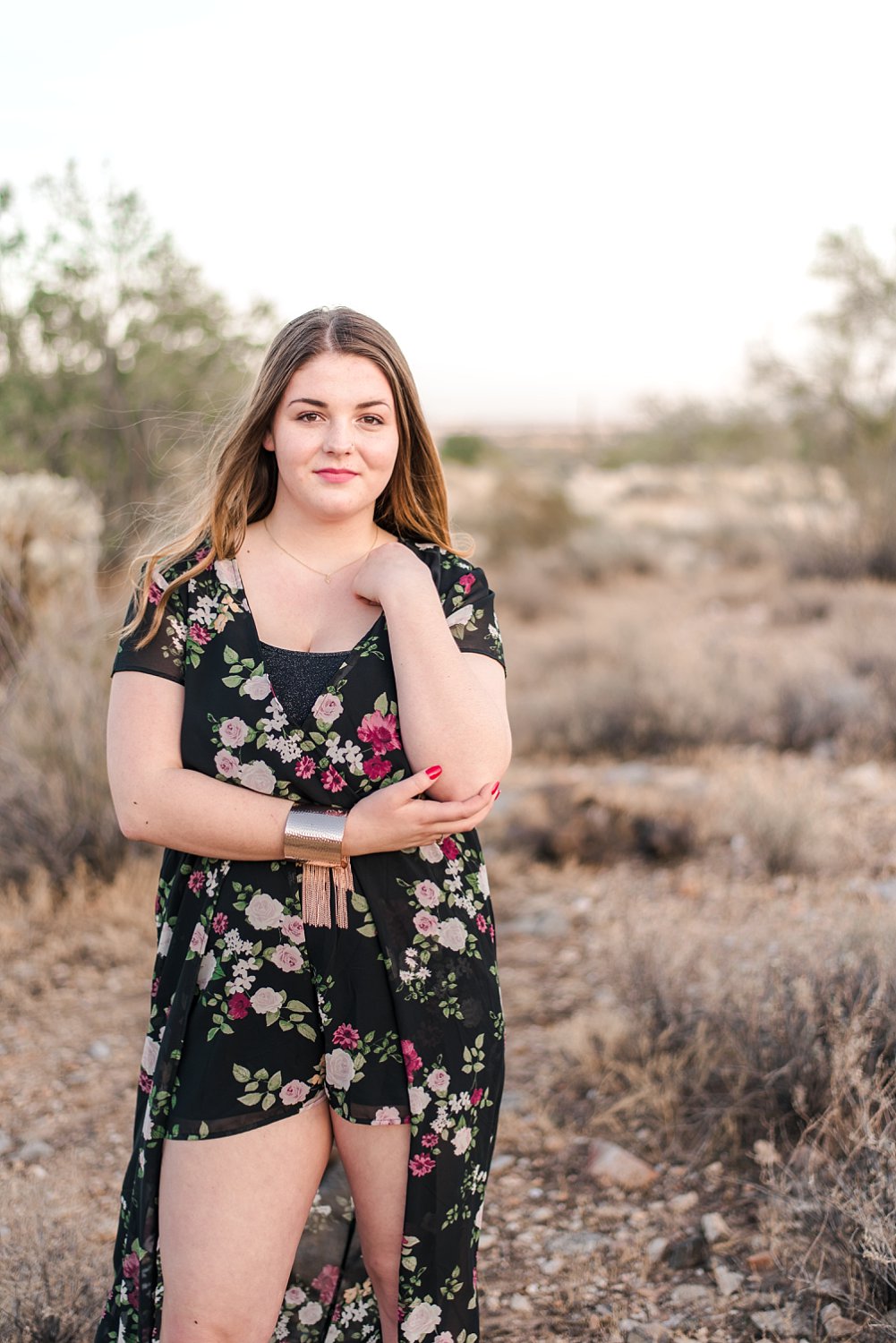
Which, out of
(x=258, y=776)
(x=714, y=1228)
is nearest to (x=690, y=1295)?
(x=714, y=1228)

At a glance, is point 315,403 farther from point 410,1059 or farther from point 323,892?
point 410,1059

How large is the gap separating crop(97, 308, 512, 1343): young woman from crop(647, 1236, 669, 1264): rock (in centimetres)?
99

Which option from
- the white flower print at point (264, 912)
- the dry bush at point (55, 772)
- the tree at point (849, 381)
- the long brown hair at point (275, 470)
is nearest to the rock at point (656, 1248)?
the white flower print at point (264, 912)

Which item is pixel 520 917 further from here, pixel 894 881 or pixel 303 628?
pixel 303 628

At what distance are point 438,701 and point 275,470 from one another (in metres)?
0.67

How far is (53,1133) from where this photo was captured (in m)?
3.52

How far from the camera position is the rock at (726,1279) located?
2.66m

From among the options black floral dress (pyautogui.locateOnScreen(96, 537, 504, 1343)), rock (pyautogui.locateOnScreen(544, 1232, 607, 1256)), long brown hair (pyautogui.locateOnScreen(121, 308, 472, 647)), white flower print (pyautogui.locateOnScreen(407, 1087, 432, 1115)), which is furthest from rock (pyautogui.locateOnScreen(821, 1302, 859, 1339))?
long brown hair (pyautogui.locateOnScreen(121, 308, 472, 647))

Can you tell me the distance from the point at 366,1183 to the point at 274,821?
65 cm

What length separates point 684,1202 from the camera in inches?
119

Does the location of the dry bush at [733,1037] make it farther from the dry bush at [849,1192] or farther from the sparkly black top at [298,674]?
the sparkly black top at [298,674]

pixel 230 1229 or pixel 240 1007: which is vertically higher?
pixel 240 1007

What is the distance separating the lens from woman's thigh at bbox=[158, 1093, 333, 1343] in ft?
5.98

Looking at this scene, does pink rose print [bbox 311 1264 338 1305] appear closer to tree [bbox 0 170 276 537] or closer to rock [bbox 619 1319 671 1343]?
rock [bbox 619 1319 671 1343]
